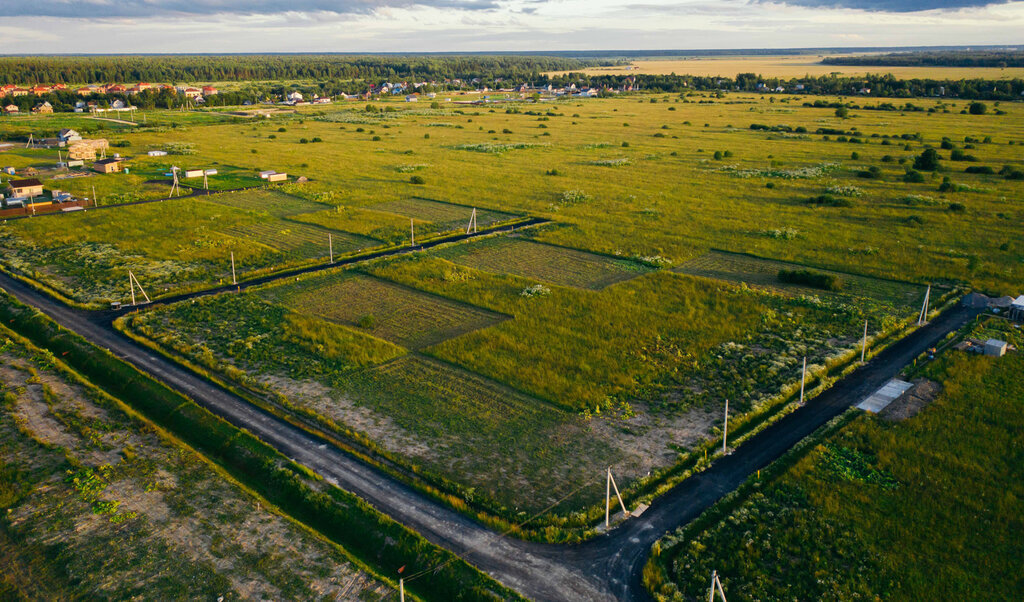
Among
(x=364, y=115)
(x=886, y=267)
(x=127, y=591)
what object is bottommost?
(x=127, y=591)

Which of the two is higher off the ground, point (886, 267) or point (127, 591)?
point (886, 267)

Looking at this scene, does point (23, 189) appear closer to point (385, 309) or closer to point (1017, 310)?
point (385, 309)

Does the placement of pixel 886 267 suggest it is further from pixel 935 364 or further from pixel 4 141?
pixel 4 141

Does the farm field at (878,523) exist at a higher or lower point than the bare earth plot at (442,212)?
lower

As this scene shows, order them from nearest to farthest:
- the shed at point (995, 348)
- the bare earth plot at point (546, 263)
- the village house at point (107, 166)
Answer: the shed at point (995, 348) < the bare earth plot at point (546, 263) < the village house at point (107, 166)

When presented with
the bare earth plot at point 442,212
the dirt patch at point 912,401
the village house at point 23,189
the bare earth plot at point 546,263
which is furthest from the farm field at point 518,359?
the village house at point 23,189

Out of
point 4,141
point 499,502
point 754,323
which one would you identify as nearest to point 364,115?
→ point 4,141

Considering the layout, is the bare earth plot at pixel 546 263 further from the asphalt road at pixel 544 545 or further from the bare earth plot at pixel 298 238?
the asphalt road at pixel 544 545
